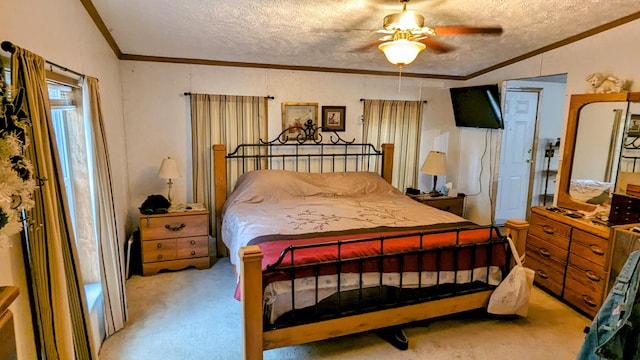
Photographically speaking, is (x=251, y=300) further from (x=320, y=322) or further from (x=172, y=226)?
(x=172, y=226)

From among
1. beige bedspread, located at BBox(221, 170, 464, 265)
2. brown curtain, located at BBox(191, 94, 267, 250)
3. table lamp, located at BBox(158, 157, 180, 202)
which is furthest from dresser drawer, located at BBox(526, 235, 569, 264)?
table lamp, located at BBox(158, 157, 180, 202)

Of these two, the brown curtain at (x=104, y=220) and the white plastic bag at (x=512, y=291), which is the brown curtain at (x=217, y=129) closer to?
the brown curtain at (x=104, y=220)

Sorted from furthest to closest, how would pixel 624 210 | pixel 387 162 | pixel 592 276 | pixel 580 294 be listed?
pixel 387 162 < pixel 580 294 < pixel 592 276 < pixel 624 210

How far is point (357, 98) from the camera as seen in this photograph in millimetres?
4816

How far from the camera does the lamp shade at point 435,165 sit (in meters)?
4.75

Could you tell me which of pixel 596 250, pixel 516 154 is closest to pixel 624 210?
pixel 596 250

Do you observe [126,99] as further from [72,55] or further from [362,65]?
[362,65]

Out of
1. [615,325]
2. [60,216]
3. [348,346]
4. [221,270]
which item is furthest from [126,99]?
[615,325]

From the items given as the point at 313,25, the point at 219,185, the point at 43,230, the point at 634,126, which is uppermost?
the point at 313,25

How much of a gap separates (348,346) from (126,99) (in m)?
3.27

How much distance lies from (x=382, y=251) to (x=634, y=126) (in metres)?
2.44

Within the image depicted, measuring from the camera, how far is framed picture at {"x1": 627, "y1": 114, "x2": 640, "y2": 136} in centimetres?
309

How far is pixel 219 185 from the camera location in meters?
4.21

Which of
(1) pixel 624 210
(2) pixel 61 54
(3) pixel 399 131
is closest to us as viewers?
(2) pixel 61 54
